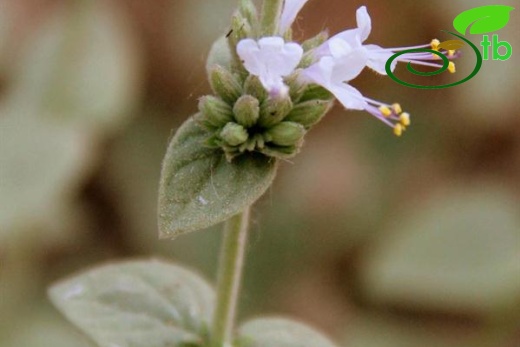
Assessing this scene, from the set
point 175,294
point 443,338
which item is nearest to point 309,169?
point 443,338

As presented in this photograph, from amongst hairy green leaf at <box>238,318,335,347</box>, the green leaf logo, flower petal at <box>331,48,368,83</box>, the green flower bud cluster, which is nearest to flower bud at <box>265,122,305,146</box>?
the green flower bud cluster

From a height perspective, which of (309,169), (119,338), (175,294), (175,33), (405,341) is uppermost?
(175,33)

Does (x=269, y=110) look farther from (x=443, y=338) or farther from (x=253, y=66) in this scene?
(x=443, y=338)

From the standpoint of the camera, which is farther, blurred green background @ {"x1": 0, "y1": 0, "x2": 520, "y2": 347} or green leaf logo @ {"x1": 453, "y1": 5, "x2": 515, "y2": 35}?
blurred green background @ {"x1": 0, "y1": 0, "x2": 520, "y2": 347}

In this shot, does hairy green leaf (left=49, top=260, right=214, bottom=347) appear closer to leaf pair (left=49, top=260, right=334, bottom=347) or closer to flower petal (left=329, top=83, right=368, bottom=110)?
leaf pair (left=49, top=260, right=334, bottom=347)

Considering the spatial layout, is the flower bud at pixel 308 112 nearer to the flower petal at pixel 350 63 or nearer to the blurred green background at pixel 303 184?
the flower petal at pixel 350 63
